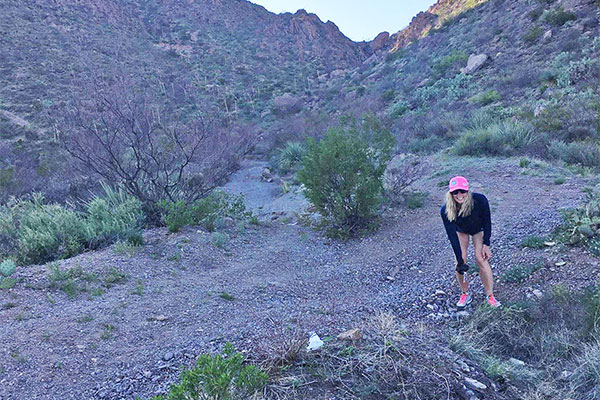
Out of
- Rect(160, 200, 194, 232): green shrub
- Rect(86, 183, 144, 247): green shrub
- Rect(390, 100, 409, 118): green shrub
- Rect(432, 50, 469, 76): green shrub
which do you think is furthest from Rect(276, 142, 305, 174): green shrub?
Rect(432, 50, 469, 76): green shrub

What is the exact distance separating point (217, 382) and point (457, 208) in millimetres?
2836

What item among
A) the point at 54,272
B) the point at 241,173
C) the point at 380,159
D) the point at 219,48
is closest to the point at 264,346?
the point at 54,272

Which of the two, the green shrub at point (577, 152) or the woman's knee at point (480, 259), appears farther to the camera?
the green shrub at point (577, 152)

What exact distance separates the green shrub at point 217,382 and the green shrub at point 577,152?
8970mm

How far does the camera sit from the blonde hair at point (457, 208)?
405 centimetres

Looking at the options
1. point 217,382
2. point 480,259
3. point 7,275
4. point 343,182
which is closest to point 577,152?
point 343,182

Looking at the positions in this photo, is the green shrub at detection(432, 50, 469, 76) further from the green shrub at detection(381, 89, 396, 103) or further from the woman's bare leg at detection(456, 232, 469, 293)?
the woman's bare leg at detection(456, 232, 469, 293)

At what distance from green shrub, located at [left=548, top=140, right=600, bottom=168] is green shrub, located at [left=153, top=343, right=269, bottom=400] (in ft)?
29.4

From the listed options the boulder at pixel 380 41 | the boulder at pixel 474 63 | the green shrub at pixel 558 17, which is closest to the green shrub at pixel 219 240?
the boulder at pixel 474 63

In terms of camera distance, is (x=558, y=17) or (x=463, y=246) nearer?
(x=463, y=246)

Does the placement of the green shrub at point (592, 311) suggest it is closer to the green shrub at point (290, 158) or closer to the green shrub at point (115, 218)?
the green shrub at point (115, 218)

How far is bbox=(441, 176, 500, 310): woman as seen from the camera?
4043 mm

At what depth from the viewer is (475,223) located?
4.11 metres

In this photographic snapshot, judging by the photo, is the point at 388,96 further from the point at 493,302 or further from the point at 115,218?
the point at 493,302
